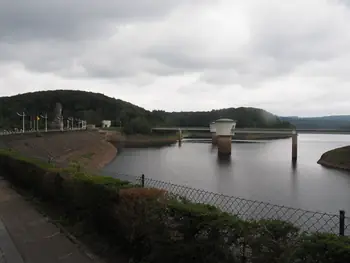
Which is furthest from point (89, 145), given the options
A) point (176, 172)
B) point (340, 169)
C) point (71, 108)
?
point (71, 108)

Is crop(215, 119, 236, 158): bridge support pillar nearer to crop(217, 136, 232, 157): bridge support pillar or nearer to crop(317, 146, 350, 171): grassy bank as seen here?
crop(217, 136, 232, 157): bridge support pillar

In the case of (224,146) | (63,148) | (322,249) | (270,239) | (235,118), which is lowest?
(224,146)

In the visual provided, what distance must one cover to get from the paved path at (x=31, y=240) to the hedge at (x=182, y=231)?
55 cm

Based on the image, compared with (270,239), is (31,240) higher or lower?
lower

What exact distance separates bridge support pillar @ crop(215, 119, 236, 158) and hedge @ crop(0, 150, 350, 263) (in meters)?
51.2

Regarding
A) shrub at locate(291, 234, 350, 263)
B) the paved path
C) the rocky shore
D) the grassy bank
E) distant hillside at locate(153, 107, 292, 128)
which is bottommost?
the grassy bank

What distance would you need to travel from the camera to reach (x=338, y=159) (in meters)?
43.8

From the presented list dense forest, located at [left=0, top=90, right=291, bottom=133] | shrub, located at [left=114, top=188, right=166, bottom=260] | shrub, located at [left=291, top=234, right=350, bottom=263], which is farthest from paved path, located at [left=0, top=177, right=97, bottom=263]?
dense forest, located at [left=0, top=90, right=291, bottom=133]

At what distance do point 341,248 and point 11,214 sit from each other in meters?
7.80

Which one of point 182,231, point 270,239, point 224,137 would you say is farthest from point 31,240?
point 224,137

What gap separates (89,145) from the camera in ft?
175

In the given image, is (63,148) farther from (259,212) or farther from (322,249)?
(322,249)

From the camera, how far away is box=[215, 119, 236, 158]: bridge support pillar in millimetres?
60622

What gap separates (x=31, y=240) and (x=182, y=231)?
142 inches
